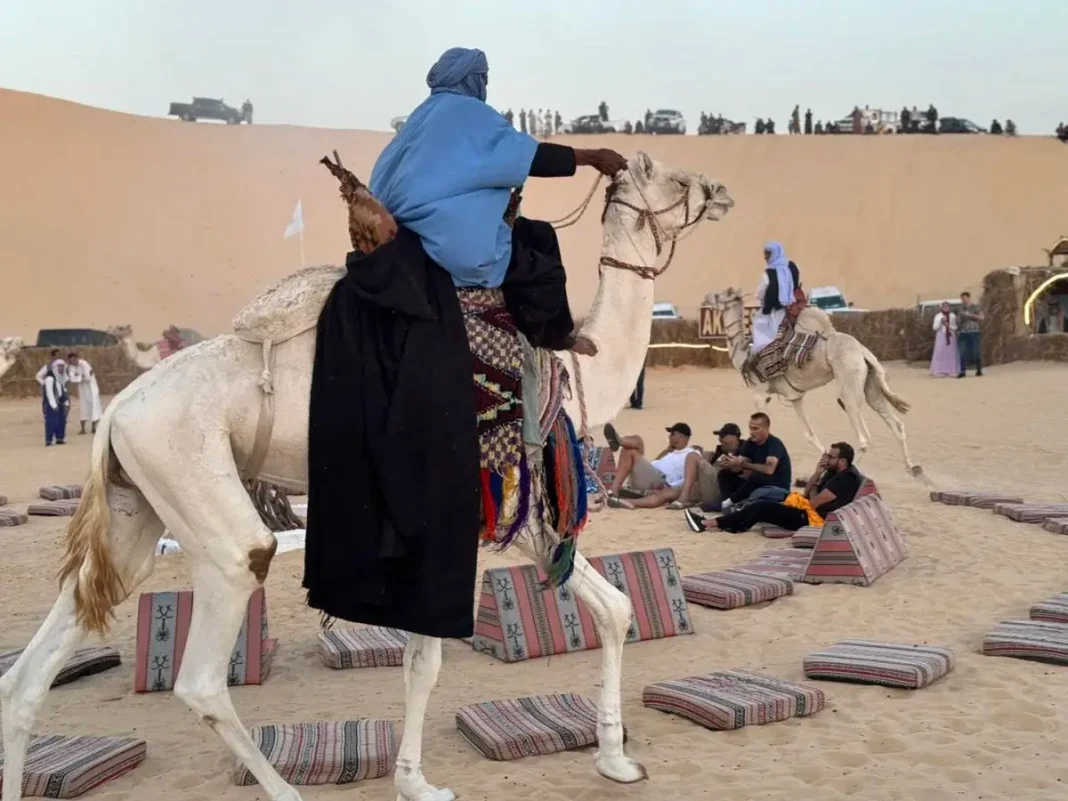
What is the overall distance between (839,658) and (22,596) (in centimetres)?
630

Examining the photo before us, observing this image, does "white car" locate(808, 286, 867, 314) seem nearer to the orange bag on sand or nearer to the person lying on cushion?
the orange bag on sand

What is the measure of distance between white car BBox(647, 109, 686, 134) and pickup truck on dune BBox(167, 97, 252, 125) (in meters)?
25.2

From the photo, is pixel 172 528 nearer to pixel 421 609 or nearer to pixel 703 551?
pixel 421 609

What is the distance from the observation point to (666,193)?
5391 mm

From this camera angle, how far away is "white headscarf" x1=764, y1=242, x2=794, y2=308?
14.8 metres

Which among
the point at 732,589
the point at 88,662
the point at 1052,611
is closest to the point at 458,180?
the point at 88,662

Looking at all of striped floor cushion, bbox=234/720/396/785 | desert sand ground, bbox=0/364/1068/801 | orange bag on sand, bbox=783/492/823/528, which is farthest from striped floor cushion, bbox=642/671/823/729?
orange bag on sand, bbox=783/492/823/528

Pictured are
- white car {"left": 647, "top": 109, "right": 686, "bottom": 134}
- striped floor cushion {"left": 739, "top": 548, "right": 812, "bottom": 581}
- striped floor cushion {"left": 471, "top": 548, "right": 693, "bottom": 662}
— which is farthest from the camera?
white car {"left": 647, "top": 109, "right": 686, "bottom": 134}

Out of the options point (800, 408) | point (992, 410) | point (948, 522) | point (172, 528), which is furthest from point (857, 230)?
point (172, 528)

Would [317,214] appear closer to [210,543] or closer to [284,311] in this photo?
[284,311]

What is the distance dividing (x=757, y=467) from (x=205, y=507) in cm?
885

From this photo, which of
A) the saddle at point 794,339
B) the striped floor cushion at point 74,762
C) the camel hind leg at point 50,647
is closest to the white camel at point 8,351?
the saddle at point 794,339

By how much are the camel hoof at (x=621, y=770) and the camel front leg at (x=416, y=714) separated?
71 centimetres

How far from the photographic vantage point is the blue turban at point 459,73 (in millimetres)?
4586
